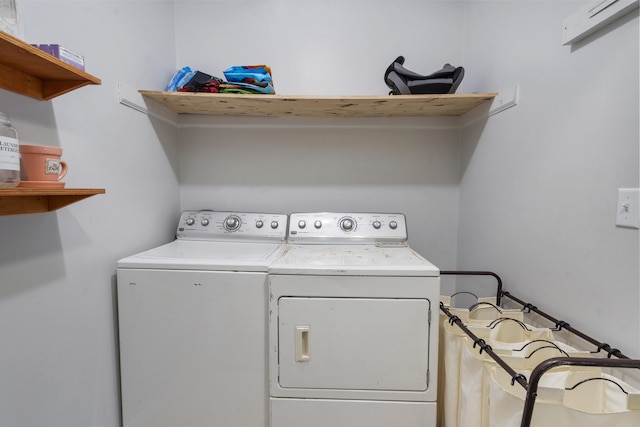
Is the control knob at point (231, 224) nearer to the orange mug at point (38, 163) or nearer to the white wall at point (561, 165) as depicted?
the orange mug at point (38, 163)

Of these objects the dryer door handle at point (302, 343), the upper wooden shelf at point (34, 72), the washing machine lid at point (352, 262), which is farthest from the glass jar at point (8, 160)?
the dryer door handle at point (302, 343)

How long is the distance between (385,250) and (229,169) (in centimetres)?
119

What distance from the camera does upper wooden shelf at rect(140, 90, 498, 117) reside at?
1467 millimetres

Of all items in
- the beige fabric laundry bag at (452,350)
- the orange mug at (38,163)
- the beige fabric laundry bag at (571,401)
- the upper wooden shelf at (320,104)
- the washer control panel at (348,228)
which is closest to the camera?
the beige fabric laundry bag at (571,401)

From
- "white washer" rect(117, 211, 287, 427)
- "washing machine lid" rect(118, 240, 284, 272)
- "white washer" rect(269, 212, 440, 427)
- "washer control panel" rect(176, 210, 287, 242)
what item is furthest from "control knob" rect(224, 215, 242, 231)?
"white washer" rect(269, 212, 440, 427)

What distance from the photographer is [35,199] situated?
0.88 m

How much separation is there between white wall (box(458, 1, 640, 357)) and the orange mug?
5.55ft

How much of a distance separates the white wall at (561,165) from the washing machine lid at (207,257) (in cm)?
116

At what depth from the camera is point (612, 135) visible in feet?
2.82

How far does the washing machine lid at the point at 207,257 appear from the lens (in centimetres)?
118

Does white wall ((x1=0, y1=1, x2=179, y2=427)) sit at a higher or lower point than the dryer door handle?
higher

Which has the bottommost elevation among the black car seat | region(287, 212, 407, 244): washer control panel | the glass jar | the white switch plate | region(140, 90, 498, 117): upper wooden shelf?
region(287, 212, 407, 244): washer control panel

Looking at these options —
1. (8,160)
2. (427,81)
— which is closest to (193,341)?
(8,160)

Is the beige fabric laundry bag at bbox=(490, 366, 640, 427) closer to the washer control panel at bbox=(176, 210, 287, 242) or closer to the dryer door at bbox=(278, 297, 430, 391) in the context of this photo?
the dryer door at bbox=(278, 297, 430, 391)
